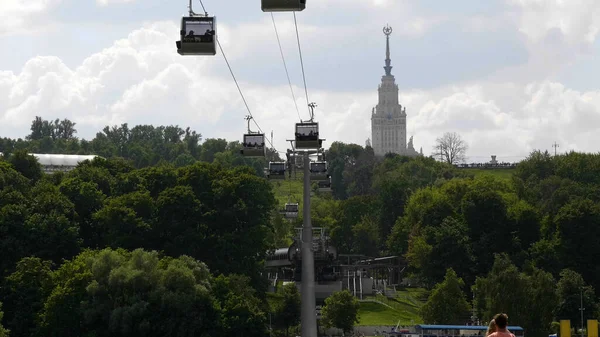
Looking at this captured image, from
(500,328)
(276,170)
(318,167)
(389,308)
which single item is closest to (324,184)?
(318,167)

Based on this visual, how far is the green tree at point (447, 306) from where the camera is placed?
109562 millimetres

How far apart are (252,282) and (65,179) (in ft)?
65.8

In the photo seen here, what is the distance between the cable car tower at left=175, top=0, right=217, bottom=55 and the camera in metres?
44.4

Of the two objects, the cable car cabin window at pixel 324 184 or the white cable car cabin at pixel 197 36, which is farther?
the cable car cabin window at pixel 324 184

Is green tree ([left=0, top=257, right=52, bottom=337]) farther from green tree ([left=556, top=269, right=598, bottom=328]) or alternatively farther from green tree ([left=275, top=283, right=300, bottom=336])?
green tree ([left=556, top=269, right=598, bottom=328])

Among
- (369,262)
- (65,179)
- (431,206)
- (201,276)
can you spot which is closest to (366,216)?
(369,262)

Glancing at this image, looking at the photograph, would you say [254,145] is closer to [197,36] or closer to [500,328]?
[197,36]

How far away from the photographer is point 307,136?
257 feet

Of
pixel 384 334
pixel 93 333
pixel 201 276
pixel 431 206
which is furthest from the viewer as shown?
pixel 431 206

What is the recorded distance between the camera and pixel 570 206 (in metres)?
127

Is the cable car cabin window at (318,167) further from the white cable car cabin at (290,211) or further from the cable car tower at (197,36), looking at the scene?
the cable car tower at (197,36)

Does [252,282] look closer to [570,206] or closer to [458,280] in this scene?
[458,280]

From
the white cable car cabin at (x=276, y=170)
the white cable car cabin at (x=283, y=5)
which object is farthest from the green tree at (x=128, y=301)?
the white cable car cabin at (x=283, y=5)

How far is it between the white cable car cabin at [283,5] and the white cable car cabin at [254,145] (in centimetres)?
3774
